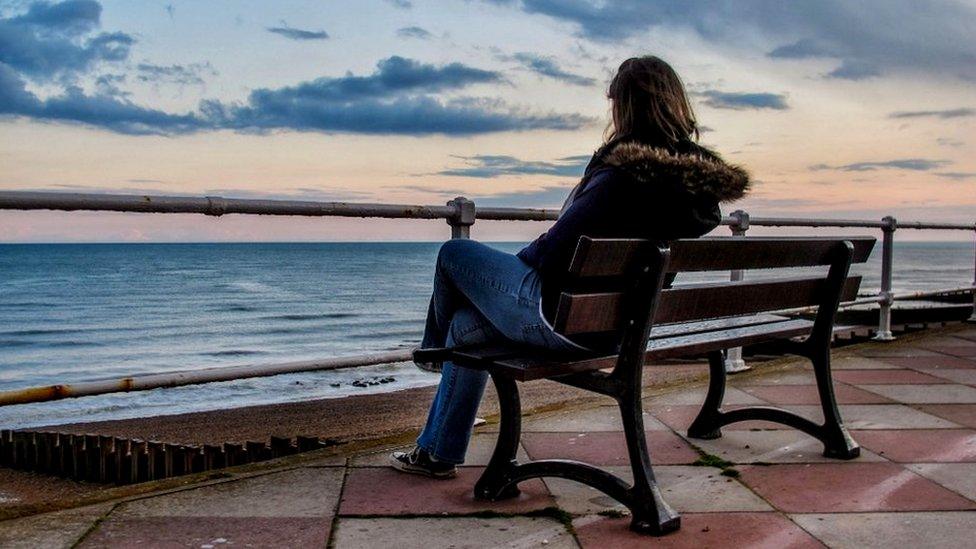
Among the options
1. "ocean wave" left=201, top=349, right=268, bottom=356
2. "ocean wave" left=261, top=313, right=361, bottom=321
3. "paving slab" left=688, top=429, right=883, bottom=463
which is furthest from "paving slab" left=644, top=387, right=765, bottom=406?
"ocean wave" left=261, top=313, right=361, bottom=321

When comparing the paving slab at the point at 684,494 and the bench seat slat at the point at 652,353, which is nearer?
the bench seat slat at the point at 652,353

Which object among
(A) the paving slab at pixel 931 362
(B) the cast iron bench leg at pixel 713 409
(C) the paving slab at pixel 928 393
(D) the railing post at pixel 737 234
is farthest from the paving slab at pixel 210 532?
(A) the paving slab at pixel 931 362

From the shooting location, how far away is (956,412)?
4.86m

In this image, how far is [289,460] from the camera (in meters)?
3.69

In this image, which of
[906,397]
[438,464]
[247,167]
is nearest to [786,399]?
[906,397]

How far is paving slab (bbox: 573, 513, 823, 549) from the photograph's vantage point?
107 inches

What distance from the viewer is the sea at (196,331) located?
52.2 feet

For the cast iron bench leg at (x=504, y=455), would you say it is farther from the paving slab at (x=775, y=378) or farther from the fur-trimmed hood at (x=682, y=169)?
the paving slab at (x=775, y=378)

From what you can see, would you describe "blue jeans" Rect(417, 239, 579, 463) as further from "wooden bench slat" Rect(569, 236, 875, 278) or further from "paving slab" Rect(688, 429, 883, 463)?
"paving slab" Rect(688, 429, 883, 463)

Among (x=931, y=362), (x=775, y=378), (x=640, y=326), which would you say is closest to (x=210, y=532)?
(x=640, y=326)

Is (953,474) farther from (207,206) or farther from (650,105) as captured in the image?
(207,206)

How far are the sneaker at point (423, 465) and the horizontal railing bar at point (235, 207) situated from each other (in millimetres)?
1171

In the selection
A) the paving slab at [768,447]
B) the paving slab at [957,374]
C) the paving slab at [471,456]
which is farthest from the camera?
the paving slab at [957,374]

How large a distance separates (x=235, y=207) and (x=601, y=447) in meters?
1.91
